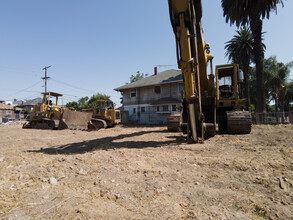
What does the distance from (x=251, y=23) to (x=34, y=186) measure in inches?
871

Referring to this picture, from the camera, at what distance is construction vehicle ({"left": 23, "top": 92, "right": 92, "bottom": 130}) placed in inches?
537

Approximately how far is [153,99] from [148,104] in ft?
3.52

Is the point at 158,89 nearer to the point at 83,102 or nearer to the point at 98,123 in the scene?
the point at 98,123

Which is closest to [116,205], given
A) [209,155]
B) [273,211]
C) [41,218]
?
[41,218]

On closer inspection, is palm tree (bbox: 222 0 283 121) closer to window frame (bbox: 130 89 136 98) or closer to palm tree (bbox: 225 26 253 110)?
palm tree (bbox: 225 26 253 110)

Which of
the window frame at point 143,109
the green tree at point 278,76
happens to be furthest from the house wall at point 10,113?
the green tree at point 278,76

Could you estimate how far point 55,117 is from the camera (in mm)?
15352

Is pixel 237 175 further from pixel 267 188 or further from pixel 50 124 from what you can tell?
pixel 50 124

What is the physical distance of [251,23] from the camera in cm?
1783

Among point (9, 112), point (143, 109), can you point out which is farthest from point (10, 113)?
point (143, 109)

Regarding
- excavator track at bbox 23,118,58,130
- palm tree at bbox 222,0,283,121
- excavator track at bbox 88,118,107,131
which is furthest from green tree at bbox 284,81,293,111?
excavator track at bbox 23,118,58,130

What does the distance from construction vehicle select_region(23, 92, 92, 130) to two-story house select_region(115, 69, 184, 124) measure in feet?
37.5

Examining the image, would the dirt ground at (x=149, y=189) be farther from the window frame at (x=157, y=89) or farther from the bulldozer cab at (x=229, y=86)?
the window frame at (x=157, y=89)

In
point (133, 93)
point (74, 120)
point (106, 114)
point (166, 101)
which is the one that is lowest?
point (74, 120)
